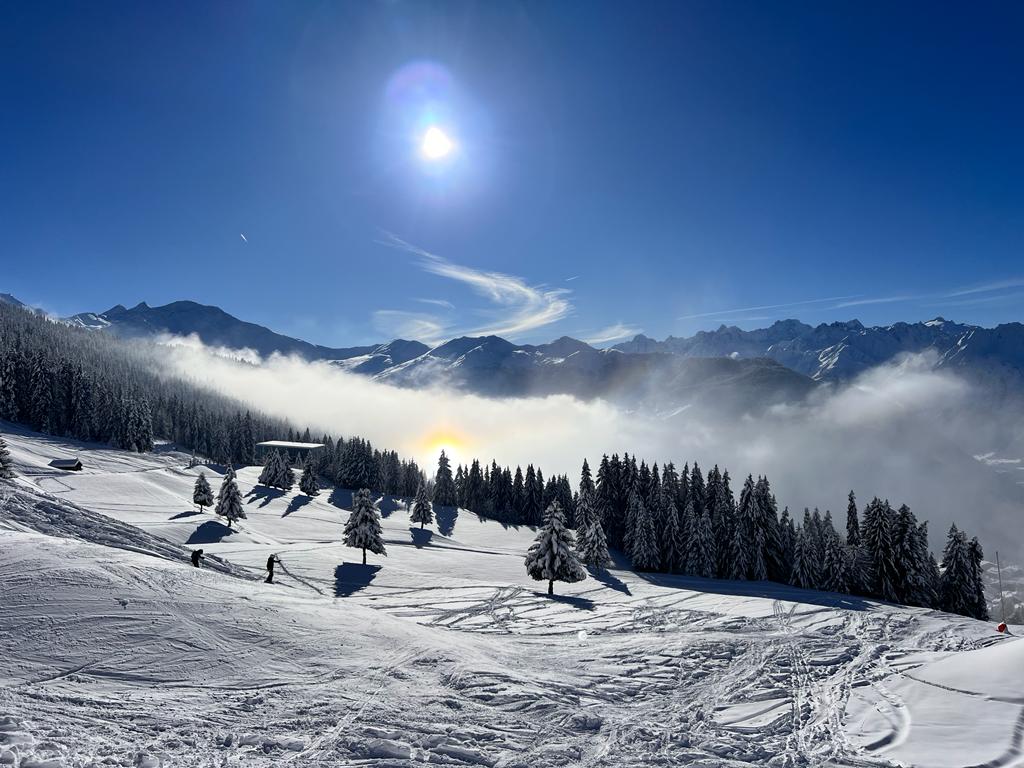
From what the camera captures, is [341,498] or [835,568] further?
[341,498]

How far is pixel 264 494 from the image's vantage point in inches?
3477

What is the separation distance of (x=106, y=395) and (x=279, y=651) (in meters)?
131

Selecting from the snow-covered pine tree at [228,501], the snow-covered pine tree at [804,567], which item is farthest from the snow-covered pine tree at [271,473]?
the snow-covered pine tree at [804,567]

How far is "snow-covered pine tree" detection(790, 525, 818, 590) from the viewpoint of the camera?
187ft

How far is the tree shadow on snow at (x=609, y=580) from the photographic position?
44166 mm

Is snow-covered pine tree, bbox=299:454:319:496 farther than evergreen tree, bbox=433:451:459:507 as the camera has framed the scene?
No

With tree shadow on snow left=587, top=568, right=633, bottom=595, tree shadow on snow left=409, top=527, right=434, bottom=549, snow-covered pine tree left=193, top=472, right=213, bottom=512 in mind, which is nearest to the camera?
tree shadow on snow left=587, top=568, right=633, bottom=595

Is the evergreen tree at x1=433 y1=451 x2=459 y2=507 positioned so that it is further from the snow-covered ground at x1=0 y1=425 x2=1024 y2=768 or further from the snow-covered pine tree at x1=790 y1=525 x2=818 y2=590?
the snow-covered ground at x1=0 y1=425 x2=1024 y2=768

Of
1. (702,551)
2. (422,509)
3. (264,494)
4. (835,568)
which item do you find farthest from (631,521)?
(264,494)

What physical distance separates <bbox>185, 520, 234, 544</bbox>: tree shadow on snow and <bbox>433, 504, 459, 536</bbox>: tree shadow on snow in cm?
3540

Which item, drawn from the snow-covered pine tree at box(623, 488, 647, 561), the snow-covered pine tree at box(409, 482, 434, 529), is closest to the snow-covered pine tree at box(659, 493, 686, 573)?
the snow-covered pine tree at box(623, 488, 647, 561)

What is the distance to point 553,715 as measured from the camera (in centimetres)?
1310

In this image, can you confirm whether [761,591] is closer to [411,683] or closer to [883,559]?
[883,559]

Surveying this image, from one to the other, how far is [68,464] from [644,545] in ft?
281
